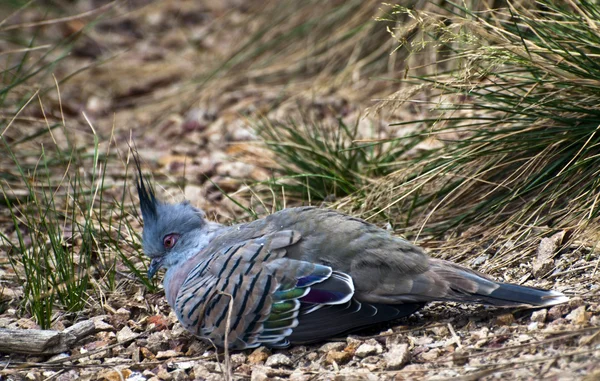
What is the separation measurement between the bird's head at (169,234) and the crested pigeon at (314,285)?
272mm

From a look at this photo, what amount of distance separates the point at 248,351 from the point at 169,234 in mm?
822

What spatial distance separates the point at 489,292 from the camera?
136 inches

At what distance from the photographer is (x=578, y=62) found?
4.01m

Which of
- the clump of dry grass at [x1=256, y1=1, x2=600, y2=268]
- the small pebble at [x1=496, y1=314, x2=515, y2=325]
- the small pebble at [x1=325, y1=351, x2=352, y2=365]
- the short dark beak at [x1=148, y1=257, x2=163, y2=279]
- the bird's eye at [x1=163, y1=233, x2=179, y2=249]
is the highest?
the clump of dry grass at [x1=256, y1=1, x2=600, y2=268]

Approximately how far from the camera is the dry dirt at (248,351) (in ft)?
10.6

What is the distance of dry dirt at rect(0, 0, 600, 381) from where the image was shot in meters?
3.23

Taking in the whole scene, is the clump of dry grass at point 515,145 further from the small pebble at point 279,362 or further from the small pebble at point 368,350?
the small pebble at point 279,362

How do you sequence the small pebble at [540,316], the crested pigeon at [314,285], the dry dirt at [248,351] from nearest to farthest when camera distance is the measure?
the dry dirt at [248,351], the small pebble at [540,316], the crested pigeon at [314,285]

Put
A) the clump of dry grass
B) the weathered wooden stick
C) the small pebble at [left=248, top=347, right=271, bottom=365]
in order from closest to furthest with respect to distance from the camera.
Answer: the small pebble at [left=248, top=347, right=271, bottom=365]
the weathered wooden stick
the clump of dry grass

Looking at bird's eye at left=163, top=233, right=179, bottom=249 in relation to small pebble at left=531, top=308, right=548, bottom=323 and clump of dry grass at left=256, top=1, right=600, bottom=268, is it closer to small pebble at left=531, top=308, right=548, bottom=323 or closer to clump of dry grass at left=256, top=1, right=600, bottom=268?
clump of dry grass at left=256, top=1, right=600, bottom=268

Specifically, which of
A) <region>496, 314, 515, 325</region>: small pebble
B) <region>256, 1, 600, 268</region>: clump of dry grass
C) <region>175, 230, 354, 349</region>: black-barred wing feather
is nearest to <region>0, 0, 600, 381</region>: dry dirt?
<region>496, 314, 515, 325</region>: small pebble

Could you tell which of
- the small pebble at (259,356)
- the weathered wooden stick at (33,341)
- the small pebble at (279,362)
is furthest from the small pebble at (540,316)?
the weathered wooden stick at (33,341)

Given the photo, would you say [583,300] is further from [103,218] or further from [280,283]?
[103,218]

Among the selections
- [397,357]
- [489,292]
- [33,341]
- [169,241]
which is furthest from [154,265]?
[489,292]
